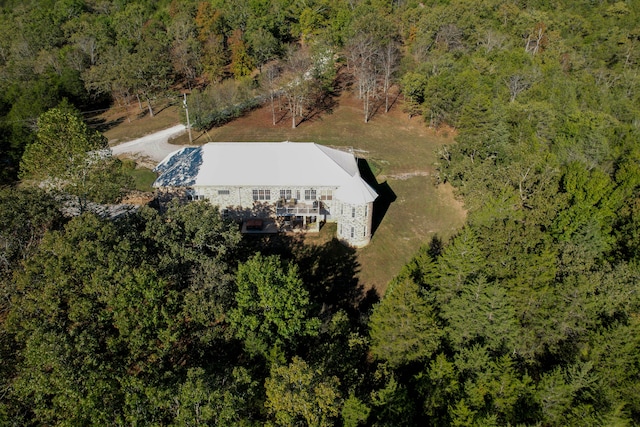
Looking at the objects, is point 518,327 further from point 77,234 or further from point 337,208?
point 77,234

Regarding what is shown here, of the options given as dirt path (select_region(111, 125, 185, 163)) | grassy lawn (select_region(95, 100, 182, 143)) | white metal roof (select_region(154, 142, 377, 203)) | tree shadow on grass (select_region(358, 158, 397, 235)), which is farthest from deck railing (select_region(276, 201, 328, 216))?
grassy lawn (select_region(95, 100, 182, 143))

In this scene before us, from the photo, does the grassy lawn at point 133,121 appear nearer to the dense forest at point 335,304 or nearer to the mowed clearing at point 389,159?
the mowed clearing at point 389,159

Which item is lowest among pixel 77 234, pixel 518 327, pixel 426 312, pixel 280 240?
pixel 280 240

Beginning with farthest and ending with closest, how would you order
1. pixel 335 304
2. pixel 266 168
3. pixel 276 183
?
pixel 266 168 < pixel 276 183 < pixel 335 304

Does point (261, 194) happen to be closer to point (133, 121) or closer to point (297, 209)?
point (297, 209)

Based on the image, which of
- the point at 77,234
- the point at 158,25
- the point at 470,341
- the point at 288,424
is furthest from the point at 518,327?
the point at 158,25

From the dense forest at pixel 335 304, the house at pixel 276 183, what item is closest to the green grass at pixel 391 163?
the dense forest at pixel 335 304

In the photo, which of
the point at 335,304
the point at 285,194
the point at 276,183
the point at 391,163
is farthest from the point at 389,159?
the point at 335,304
